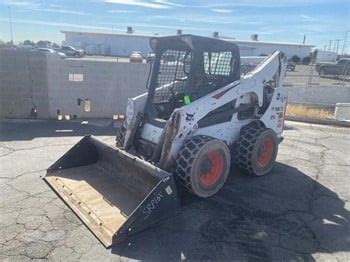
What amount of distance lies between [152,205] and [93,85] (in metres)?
7.35

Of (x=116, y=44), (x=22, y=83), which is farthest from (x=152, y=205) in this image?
(x=116, y=44)

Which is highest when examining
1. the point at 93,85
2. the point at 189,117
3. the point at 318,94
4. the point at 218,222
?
the point at 189,117

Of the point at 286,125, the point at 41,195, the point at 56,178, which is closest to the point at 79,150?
the point at 56,178

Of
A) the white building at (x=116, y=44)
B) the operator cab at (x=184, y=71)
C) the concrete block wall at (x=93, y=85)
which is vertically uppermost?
the white building at (x=116, y=44)

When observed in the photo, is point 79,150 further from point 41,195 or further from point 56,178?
point 41,195

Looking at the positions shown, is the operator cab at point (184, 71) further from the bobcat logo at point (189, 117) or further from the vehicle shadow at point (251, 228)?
the vehicle shadow at point (251, 228)

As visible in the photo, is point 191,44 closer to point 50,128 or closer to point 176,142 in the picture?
point 176,142

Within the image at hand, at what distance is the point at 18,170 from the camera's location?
616 centimetres

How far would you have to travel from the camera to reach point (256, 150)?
19.6ft

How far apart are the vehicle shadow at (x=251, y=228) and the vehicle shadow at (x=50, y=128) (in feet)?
15.9

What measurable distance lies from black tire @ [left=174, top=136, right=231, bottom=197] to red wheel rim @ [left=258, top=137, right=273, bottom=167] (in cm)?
118

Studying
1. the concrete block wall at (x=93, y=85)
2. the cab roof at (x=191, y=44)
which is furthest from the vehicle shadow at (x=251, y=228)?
Answer: the concrete block wall at (x=93, y=85)

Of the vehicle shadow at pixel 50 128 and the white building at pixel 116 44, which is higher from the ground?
the white building at pixel 116 44

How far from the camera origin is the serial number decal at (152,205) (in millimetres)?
4027
